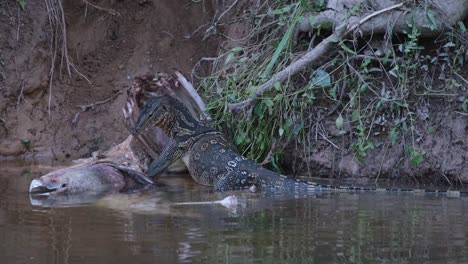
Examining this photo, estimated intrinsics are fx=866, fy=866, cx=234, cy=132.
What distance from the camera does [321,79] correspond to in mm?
8750

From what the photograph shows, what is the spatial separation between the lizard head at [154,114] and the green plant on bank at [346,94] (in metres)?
0.50

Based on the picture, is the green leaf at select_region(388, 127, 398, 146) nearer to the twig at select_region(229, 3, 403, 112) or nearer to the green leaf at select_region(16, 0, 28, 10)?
the twig at select_region(229, 3, 403, 112)

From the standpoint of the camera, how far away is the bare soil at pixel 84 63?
10719 mm

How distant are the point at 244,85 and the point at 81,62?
9.96 feet

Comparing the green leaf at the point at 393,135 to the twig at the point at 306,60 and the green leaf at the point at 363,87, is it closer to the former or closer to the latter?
the green leaf at the point at 363,87

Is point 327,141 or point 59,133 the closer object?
point 327,141

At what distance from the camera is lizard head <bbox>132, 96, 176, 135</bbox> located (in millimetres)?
8992

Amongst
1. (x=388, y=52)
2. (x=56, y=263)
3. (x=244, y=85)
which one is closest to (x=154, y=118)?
(x=244, y=85)

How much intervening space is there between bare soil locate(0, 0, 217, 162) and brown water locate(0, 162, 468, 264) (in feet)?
10.2

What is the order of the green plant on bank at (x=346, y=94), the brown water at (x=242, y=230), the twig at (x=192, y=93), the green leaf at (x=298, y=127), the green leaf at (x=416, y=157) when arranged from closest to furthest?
1. the brown water at (x=242, y=230)
2. the green leaf at (x=416, y=157)
3. the green plant on bank at (x=346, y=94)
4. the green leaf at (x=298, y=127)
5. the twig at (x=192, y=93)

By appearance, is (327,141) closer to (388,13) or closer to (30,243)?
(388,13)

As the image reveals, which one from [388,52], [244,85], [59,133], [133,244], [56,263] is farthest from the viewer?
[59,133]

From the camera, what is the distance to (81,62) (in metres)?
11.4

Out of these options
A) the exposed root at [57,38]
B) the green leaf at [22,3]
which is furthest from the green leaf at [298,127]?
the green leaf at [22,3]
